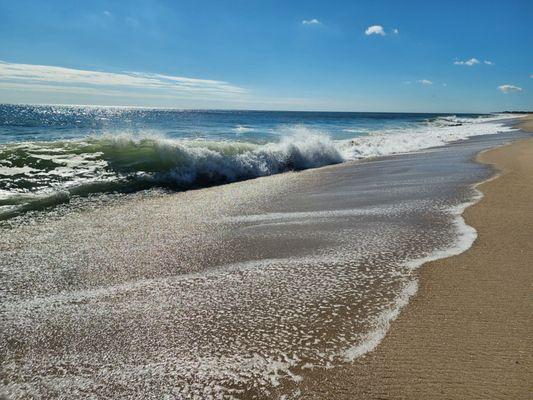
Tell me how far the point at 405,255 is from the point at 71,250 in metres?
4.24

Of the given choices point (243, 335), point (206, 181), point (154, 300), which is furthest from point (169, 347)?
point (206, 181)

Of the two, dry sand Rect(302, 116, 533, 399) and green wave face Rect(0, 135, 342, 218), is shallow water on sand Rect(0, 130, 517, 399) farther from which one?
green wave face Rect(0, 135, 342, 218)

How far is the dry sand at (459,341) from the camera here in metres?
2.55

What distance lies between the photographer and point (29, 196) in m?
8.88

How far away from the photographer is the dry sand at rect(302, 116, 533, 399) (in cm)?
255

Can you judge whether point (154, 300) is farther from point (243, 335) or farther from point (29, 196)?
point (29, 196)

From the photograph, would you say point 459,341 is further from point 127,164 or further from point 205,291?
point 127,164

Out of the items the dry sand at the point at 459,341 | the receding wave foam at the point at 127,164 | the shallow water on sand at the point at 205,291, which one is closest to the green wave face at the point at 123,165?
the receding wave foam at the point at 127,164

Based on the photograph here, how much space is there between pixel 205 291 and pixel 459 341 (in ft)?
7.41

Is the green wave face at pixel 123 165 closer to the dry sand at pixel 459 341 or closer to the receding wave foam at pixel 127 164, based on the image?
the receding wave foam at pixel 127 164

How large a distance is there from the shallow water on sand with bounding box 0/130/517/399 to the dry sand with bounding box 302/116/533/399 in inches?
7.1

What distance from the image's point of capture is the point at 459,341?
302 centimetres

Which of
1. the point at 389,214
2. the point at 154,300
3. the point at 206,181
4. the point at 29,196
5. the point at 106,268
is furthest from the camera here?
the point at 206,181

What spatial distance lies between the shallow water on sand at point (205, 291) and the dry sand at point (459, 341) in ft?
0.59
